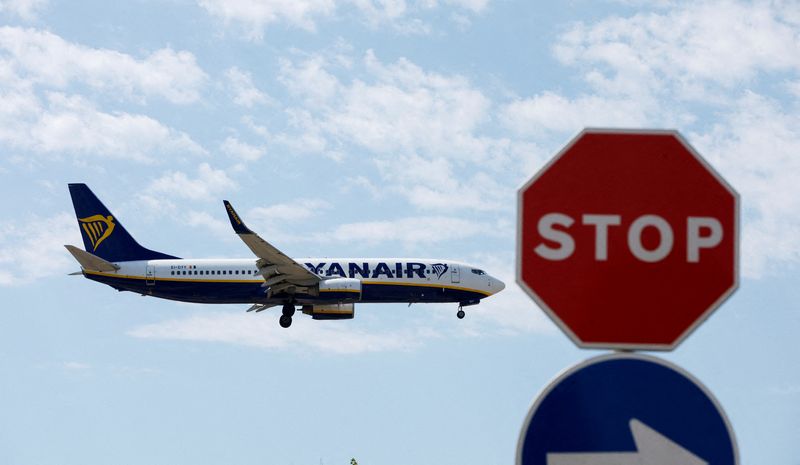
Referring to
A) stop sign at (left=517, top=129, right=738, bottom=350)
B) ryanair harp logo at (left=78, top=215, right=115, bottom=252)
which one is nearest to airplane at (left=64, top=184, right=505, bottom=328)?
ryanair harp logo at (left=78, top=215, right=115, bottom=252)

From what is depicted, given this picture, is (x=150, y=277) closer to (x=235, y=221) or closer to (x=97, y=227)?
(x=235, y=221)

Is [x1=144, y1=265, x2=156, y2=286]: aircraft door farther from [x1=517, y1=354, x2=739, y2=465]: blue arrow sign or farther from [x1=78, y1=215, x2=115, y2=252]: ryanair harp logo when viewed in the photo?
[x1=517, y1=354, x2=739, y2=465]: blue arrow sign

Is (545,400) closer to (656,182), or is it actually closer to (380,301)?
(656,182)

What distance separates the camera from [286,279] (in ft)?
196

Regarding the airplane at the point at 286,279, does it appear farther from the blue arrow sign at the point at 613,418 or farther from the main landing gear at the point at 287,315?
the blue arrow sign at the point at 613,418

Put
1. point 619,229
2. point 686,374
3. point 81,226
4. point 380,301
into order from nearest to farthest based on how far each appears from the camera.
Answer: point 686,374, point 619,229, point 380,301, point 81,226

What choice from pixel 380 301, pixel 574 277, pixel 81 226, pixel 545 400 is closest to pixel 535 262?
pixel 574 277

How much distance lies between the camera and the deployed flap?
2425 inches

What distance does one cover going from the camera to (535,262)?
3.82m

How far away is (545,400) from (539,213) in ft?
1.93

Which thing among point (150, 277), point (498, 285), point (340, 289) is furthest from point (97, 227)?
point (498, 285)

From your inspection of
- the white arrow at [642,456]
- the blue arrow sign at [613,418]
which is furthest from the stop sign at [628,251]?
the white arrow at [642,456]

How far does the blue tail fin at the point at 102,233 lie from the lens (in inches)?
2514

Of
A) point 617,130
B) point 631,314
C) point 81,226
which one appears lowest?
point 631,314
